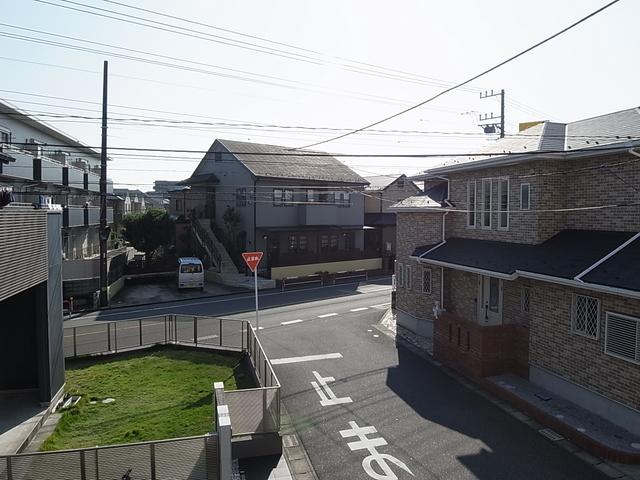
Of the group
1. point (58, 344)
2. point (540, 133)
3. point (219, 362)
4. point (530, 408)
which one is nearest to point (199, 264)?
point (219, 362)

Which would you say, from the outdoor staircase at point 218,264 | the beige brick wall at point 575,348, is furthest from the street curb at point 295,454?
the outdoor staircase at point 218,264

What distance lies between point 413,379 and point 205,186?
28.7 meters

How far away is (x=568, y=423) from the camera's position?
9648 millimetres

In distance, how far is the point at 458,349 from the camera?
1331 cm

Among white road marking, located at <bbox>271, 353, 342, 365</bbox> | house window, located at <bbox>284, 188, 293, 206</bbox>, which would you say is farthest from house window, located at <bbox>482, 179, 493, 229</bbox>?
house window, located at <bbox>284, 188, 293, 206</bbox>

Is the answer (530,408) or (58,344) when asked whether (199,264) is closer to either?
(58,344)

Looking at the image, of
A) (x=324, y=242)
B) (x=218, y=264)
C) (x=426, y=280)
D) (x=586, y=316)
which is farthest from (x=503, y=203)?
(x=324, y=242)

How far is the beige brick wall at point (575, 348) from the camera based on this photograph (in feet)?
31.1

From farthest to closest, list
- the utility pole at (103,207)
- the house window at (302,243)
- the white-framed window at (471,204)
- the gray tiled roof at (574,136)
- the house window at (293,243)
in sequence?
the house window at (302,243), the house window at (293,243), the utility pole at (103,207), the white-framed window at (471,204), the gray tiled roof at (574,136)

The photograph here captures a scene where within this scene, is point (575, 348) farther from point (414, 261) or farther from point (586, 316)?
point (414, 261)

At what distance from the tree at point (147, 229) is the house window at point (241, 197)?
15.7ft

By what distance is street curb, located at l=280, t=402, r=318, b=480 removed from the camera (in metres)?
8.15

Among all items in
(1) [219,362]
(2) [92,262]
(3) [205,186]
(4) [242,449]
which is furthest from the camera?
(3) [205,186]

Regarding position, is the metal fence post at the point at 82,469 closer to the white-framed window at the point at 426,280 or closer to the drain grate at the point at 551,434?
the drain grate at the point at 551,434
